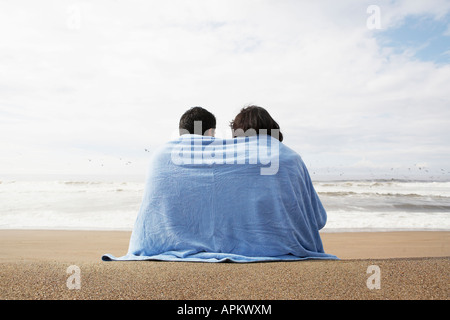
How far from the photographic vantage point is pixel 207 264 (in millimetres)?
2854

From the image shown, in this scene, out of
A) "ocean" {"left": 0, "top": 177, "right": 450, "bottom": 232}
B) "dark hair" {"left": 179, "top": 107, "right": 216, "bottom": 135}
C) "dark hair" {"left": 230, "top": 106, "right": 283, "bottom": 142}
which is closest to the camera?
"dark hair" {"left": 230, "top": 106, "right": 283, "bottom": 142}

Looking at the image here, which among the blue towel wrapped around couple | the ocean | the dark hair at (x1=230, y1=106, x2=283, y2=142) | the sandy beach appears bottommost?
the ocean

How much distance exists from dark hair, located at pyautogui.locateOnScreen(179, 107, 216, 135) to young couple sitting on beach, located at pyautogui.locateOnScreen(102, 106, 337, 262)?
0.12m

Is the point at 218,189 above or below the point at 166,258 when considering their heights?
above

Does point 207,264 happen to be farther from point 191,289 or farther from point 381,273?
point 381,273

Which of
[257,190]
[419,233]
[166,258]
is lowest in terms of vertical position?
[419,233]

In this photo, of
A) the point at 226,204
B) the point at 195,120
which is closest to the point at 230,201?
the point at 226,204

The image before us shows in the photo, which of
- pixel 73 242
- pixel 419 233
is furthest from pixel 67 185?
pixel 419 233

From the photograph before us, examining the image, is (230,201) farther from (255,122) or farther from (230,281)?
(230,281)

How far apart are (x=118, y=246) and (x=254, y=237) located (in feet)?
11.4

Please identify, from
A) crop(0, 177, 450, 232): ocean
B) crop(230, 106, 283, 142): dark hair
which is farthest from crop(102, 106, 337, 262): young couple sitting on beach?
crop(0, 177, 450, 232): ocean

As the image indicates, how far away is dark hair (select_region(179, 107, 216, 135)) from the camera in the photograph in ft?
11.4

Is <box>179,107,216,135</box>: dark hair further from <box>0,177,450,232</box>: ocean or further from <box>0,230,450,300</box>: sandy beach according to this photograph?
<box>0,177,450,232</box>: ocean

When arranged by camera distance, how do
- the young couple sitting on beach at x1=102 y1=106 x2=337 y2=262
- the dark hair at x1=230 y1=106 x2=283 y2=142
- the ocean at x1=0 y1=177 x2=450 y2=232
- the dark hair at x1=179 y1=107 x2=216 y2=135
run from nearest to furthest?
the young couple sitting on beach at x1=102 y1=106 x2=337 y2=262 → the dark hair at x1=230 y1=106 x2=283 y2=142 → the dark hair at x1=179 y1=107 x2=216 y2=135 → the ocean at x1=0 y1=177 x2=450 y2=232
